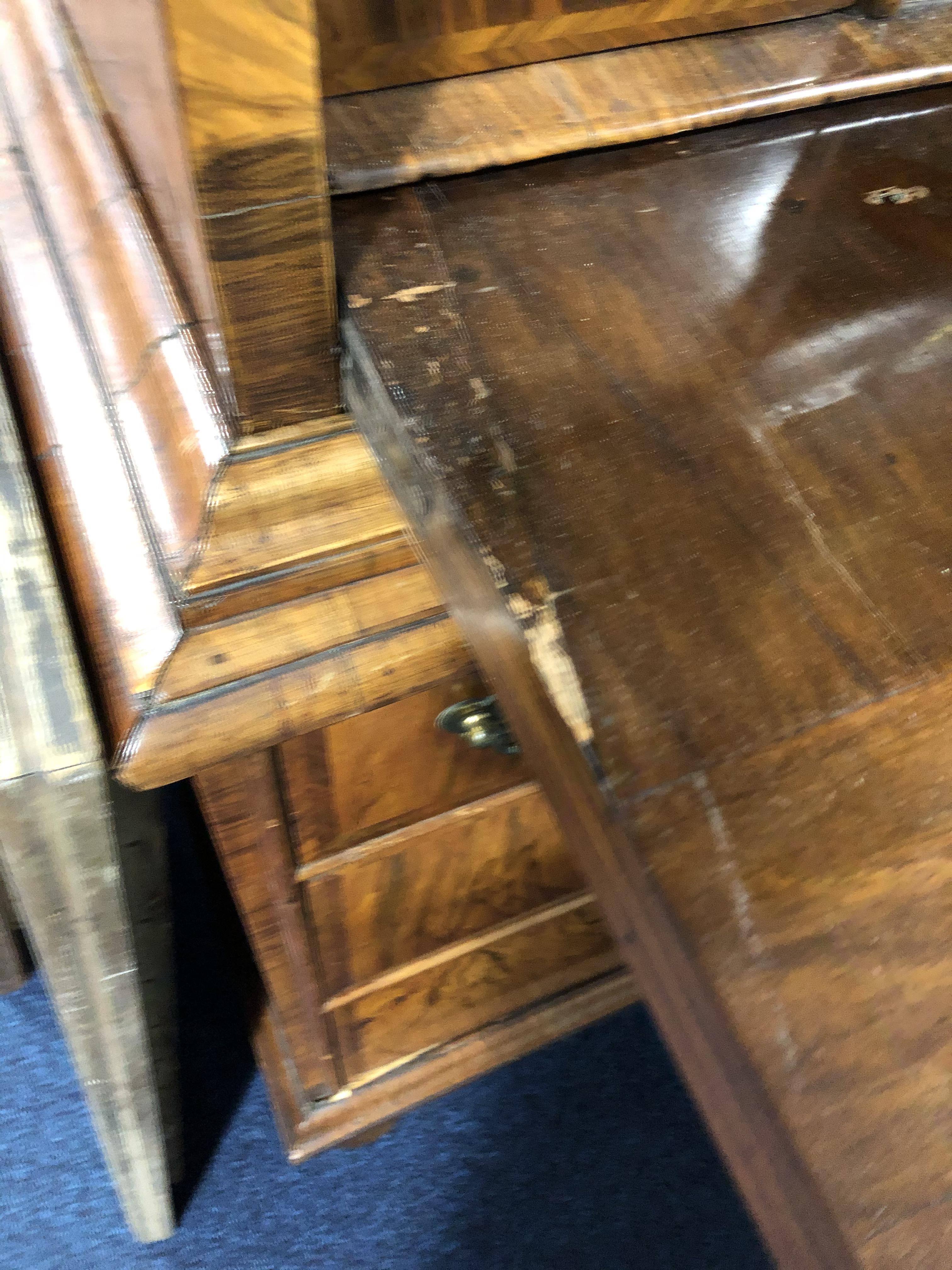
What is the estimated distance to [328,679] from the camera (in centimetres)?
39

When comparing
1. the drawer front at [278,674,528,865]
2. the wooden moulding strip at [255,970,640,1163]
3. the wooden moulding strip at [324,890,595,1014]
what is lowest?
the wooden moulding strip at [255,970,640,1163]

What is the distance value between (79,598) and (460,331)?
0.22 meters

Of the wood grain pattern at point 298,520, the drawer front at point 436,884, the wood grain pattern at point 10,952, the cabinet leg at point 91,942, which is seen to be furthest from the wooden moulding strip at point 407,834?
the wood grain pattern at point 10,952

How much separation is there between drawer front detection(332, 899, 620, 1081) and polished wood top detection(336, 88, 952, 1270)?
1.70ft

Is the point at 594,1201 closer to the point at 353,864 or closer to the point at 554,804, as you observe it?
the point at 353,864

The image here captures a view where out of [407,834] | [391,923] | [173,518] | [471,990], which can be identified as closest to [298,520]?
[173,518]

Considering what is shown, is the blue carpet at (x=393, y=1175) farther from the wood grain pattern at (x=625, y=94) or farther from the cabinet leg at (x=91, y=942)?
the wood grain pattern at (x=625, y=94)

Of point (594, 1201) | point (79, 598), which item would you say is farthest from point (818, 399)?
point (594, 1201)

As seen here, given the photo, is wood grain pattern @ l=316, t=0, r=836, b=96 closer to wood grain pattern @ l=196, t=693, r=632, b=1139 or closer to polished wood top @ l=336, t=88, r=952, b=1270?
polished wood top @ l=336, t=88, r=952, b=1270

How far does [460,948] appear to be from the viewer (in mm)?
725

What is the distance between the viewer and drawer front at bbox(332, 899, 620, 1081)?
0.73 m

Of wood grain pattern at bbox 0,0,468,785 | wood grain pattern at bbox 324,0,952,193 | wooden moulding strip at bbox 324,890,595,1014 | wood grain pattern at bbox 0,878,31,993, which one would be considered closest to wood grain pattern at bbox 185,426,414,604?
wood grain pattern at bbox 0,0,468,785

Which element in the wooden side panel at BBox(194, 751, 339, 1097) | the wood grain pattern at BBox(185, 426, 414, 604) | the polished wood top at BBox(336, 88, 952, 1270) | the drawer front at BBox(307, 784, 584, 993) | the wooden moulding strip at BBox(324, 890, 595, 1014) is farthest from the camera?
the wooden moulding strip at BBox(324, 890, 595, 1014)

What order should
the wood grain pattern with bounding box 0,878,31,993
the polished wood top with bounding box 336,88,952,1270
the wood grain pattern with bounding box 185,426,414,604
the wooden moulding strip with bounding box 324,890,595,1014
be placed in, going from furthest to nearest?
the wood grain pattern with bounding box 0,878,31,993, the wooden moulding strip with bounding box 324,890,595,1014, the wood grain pattern with bounding box 185,426,414,604, the polished wood top with bounding box 336,88,952,1270
